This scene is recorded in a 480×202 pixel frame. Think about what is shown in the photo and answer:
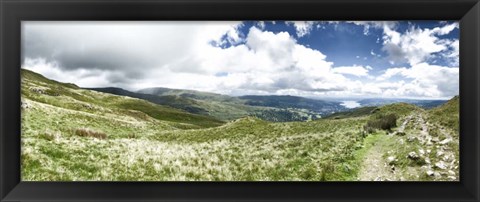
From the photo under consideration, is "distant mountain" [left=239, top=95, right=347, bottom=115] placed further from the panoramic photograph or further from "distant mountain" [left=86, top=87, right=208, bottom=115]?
"distant mountain" [left=86, top=87, right=208, bottom=115]

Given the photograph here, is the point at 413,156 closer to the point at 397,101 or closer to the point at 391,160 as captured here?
the point at 391,160

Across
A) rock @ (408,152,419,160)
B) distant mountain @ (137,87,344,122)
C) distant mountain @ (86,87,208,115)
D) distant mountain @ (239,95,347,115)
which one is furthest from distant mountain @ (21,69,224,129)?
rock @ (408,152,419,160)

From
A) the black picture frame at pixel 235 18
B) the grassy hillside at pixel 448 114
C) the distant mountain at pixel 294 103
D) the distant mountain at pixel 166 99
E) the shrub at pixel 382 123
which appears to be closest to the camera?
the black picture frame at pixel 235 18

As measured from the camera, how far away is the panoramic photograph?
2.30m

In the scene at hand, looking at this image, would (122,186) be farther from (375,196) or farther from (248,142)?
(375,196)

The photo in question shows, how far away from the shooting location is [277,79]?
270 cm

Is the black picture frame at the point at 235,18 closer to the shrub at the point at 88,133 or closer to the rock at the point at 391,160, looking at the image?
the rock at the point at 391,160

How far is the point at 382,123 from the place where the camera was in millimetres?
2520

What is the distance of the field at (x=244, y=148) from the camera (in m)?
2.26

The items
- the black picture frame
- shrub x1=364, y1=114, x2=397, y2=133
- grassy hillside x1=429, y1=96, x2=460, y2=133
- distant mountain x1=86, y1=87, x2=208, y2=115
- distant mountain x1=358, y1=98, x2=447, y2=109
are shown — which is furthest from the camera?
distant mountain x1=86, y1=87, x2=208, y2=115

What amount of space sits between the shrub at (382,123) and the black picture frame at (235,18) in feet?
1.53

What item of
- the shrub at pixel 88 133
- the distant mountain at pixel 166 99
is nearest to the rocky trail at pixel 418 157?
the distant mountain at pixel 166 99
